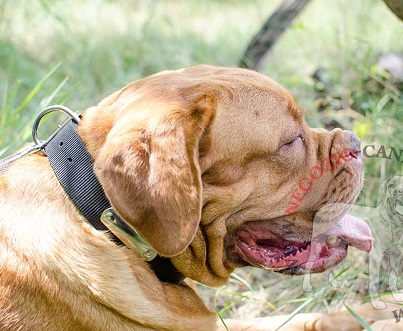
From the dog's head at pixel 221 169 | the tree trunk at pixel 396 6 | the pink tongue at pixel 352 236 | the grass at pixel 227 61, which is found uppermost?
the dog's head at pixel 221 169

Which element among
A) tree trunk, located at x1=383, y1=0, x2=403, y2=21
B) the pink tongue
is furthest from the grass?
tree trunk, located at x1=383, y1=0, x2=403, y2=21

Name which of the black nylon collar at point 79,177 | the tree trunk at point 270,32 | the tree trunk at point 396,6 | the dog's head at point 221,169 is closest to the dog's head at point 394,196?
the dog's head at point 221,169

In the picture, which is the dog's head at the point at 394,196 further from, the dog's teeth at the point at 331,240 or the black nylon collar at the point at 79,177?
the black nylon collar at the point at 79,177

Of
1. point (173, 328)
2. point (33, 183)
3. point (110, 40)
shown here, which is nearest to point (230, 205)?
point (173, 328)

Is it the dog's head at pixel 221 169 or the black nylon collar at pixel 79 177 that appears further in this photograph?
the black nylon collar at pixel 79 177

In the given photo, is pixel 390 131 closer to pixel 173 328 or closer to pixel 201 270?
pixel 201 270

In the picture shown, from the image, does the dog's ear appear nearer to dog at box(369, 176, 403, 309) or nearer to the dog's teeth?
the dog's teeth

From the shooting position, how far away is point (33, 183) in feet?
9.69

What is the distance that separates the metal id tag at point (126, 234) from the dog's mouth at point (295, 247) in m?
0.50

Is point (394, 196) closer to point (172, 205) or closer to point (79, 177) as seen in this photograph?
point (172, 205)

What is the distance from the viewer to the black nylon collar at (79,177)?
281cm

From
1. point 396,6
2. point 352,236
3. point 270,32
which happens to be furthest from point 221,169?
point 270,32

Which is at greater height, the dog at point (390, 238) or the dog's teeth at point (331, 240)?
the dog's teeth at point (331, 240)

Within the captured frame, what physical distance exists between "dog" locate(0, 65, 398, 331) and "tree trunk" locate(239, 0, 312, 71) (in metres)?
3.12
